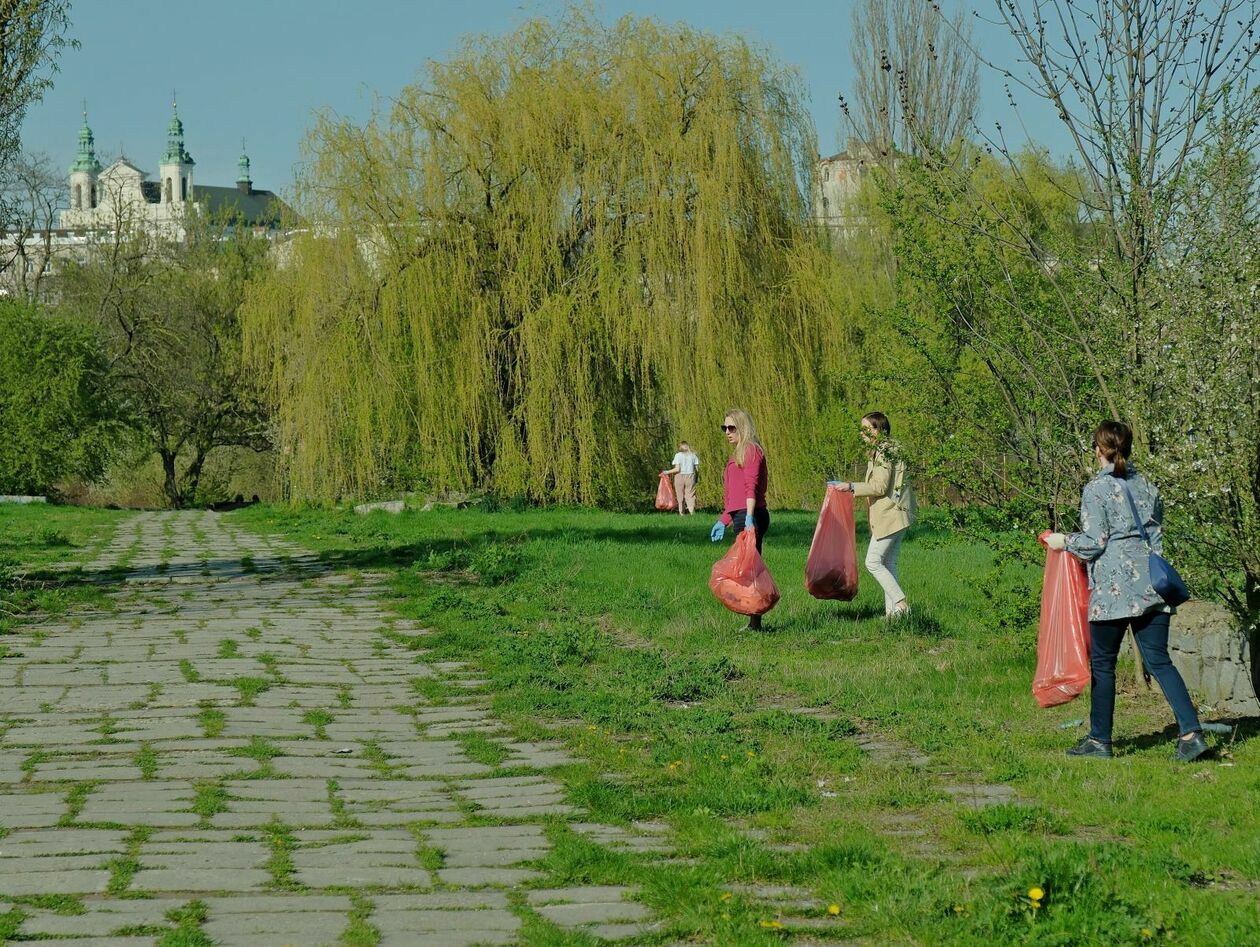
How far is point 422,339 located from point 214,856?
20910 mm

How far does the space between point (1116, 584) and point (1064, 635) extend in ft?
2.23

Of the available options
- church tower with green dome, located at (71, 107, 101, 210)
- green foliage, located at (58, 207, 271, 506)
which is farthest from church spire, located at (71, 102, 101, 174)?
green foliage, located at (58, 207, 271, 506)

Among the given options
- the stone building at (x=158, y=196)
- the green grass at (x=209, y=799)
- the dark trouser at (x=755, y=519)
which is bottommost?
the green grass at (x=209, y=799)

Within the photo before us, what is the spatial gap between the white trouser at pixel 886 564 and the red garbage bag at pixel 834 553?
159 millimetres

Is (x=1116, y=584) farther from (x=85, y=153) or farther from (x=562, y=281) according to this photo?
(x=85, y=153)

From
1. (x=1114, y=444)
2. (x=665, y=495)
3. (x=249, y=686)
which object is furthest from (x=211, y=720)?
(x=665, y=495)

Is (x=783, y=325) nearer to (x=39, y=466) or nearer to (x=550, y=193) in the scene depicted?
(x=550, y=193)

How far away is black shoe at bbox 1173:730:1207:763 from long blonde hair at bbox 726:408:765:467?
19.2 feet

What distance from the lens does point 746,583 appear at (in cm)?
1184

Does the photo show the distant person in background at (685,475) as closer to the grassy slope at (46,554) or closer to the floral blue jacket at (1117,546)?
the grassy slope at (46,554)

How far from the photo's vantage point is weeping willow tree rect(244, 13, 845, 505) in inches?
1014

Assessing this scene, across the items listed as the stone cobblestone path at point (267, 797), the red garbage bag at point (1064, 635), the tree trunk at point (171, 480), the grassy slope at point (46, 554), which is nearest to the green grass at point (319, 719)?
the stone cobblestone path at point (267, 797)

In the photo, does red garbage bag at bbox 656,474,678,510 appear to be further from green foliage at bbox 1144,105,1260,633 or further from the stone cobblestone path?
green foliage at bbox 1144,105,1260,633

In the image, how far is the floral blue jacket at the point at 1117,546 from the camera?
24.1ft
